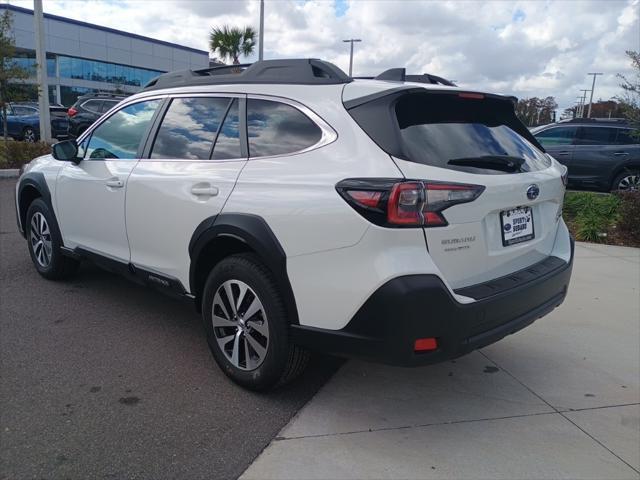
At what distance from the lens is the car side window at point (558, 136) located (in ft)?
39.5

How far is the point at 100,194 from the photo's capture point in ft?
13.8

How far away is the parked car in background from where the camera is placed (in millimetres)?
19438

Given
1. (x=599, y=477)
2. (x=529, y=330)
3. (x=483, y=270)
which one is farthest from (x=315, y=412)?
(x=529, y=330)

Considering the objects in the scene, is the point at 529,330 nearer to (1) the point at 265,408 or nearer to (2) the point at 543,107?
(1) the point at 265,408

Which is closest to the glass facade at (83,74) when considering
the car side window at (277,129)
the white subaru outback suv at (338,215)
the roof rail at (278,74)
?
the roof rail at (278,74)

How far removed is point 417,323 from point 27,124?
68.5ft

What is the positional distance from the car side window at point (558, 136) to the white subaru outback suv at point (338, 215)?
31.1ft

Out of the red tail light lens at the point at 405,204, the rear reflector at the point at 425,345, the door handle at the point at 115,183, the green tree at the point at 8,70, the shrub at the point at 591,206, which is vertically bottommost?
the shrub at the point at 591,206

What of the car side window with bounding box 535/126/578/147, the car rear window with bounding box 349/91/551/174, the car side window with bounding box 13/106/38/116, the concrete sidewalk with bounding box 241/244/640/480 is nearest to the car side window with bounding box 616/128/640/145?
the car side window with bounding box 535/126/578/147

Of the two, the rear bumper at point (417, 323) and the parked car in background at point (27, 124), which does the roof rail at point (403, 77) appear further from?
the parked car in background at point (27, 124)

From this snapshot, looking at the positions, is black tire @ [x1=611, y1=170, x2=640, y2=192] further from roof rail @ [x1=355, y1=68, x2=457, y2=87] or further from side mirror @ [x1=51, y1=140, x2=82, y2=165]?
side mirror @ [x1=51, y1=140, x2=82, y2=165]

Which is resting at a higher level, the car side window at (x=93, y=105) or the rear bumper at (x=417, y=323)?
the car side window at (x=93, y=105)

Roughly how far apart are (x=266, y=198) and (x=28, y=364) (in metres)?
1.99

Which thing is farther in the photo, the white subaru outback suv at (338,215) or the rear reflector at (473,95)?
the rear reflector at (473,95)
